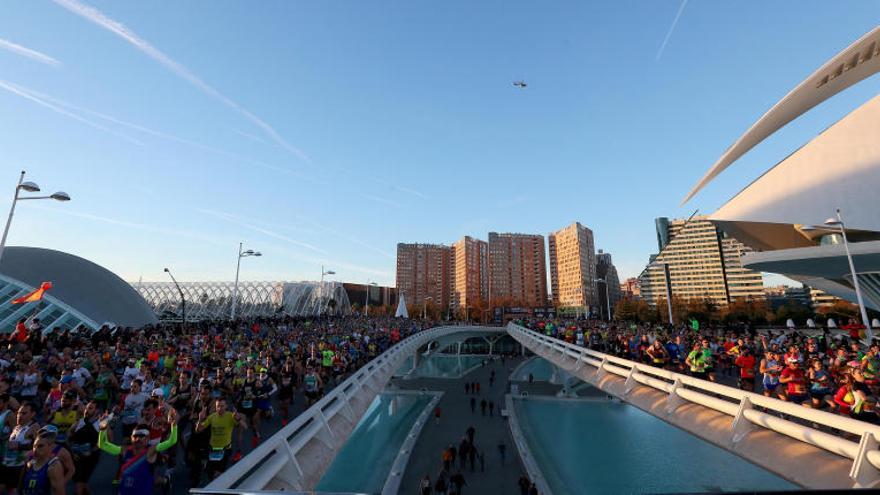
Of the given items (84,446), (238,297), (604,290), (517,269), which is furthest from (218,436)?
(604,290)

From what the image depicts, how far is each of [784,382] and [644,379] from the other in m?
2.87

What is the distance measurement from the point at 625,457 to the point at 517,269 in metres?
133

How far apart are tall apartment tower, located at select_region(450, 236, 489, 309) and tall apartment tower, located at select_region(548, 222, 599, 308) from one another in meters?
29.4

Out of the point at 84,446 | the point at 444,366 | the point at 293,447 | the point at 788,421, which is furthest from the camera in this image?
the point at 444,366

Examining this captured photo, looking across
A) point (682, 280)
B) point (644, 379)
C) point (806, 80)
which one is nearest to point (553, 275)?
point (682, 280)

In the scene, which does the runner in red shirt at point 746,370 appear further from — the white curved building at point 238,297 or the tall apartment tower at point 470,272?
the tall apartment tower at point 470,272

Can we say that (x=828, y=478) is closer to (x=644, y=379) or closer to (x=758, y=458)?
(x=758, y=458)

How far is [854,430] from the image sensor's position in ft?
14.8

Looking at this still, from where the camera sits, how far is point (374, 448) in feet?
78.0

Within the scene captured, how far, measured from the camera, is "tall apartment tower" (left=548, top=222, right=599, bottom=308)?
475 ft

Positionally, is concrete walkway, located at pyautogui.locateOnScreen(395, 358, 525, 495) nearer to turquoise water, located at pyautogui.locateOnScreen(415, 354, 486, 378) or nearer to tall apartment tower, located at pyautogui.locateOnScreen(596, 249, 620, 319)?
turquoise water, located at pyautogui.locateOnScreen(415, 354, 486, 378)

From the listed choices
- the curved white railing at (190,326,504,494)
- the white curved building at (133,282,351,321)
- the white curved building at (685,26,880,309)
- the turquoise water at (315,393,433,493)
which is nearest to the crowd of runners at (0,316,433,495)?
the curved white railing at (190,326,504,494)

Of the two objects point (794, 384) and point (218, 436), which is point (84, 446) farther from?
point (794, 384)

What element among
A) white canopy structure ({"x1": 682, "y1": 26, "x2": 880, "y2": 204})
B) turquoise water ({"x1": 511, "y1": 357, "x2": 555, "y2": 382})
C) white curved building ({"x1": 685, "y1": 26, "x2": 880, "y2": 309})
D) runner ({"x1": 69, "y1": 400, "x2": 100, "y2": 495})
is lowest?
turquoise water ({"x1": 511, "y1": 357, "x2": 555, "y2": 382})
